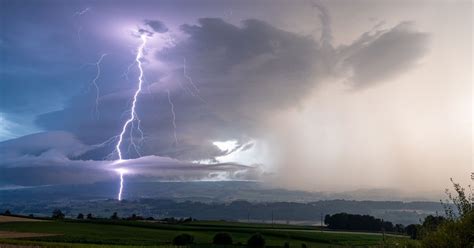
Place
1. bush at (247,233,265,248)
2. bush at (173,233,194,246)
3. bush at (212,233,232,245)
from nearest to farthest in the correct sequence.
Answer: bush at (173,233,194,246) → bush at (247,233,265,248) → bush at (212,233,232,245)

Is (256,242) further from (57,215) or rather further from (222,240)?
(57,215)

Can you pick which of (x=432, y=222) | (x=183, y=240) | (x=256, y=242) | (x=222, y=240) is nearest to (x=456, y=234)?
(x=432, y=222)

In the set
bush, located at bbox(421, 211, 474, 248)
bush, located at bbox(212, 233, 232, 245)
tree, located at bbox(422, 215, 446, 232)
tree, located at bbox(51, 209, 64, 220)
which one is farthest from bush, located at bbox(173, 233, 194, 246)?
Result: tree, located at bbox(51, 209, 64, 220)

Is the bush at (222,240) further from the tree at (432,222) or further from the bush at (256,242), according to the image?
the tree at (432,222)

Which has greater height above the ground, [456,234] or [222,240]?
[456,234]

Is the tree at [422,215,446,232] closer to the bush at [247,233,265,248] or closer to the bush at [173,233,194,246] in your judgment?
the bush at [173,233,194,246]

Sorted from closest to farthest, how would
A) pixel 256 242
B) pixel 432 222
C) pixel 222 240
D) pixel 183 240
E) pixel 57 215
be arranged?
pixel 432 222, pixel 183 240, pixel 256 242, pixel 222 240, pixel 57 215

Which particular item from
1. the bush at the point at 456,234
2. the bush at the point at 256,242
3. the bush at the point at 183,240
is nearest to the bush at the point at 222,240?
the bush at the point at 256,242

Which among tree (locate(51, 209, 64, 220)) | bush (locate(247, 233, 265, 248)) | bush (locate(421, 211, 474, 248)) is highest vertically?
bush (locate(421, 211, 474, 248))

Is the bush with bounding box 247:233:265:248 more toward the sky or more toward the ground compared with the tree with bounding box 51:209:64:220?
more toward the ground

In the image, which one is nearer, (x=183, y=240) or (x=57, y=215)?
(x=183, y=240)

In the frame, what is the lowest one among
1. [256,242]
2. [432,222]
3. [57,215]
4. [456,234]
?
[256,242]

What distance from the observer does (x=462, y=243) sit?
41.5 feet

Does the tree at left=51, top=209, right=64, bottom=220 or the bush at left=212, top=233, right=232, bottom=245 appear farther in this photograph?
the tree at left=51, top=209, right=64, bottom=220
